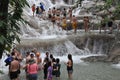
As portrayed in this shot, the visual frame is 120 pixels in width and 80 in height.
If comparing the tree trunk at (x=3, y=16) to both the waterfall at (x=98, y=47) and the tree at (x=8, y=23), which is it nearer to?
the tree at (x=8, y=23)

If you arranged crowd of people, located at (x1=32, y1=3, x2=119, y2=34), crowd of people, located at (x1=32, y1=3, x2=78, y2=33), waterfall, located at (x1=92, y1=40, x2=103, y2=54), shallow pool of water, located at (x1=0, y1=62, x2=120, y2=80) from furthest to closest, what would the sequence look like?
crowd of people, located at (x1=32, y1=3, x2=78, y2=33) → crowd of people, located at (x1=32, y1=3, x2=119, y2=34) → waterfall, located at (x1=92, y1=40, x2=103, y2=54) → shallow pool of water, located at (x1=0, y1=62, x2=120, y2=80)

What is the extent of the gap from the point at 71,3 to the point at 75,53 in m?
14.6

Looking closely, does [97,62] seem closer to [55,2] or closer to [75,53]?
[75,53]

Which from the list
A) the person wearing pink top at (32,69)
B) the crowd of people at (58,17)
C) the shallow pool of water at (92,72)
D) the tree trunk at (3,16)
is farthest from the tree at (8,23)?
the crowd of people at (58,17)

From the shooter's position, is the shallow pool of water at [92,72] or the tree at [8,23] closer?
the tree at [8,23]

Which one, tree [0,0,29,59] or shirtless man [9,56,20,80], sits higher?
tree [0,0,29,59]

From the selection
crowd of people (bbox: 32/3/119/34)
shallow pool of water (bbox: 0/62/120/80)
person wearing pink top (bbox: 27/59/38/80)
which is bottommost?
shallow pool of water (bbox: 0/62/120/80)

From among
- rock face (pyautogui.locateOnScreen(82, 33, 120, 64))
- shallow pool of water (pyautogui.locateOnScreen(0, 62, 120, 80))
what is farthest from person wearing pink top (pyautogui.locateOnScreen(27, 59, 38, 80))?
rock face (pyautogui.locateOnScreen(82, 33, 120, 64))

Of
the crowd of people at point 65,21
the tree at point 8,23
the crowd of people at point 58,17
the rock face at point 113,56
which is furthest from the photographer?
the crowd of people at point 58,17

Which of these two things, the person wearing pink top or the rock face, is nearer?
the person wearing pink top

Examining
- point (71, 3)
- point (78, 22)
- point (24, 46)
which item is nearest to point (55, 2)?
point (71, 3)

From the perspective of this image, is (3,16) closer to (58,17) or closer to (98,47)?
(98,47)

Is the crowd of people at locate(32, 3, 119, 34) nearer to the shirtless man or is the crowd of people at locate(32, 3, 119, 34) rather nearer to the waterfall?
the waterfall

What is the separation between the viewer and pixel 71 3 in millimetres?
35938
